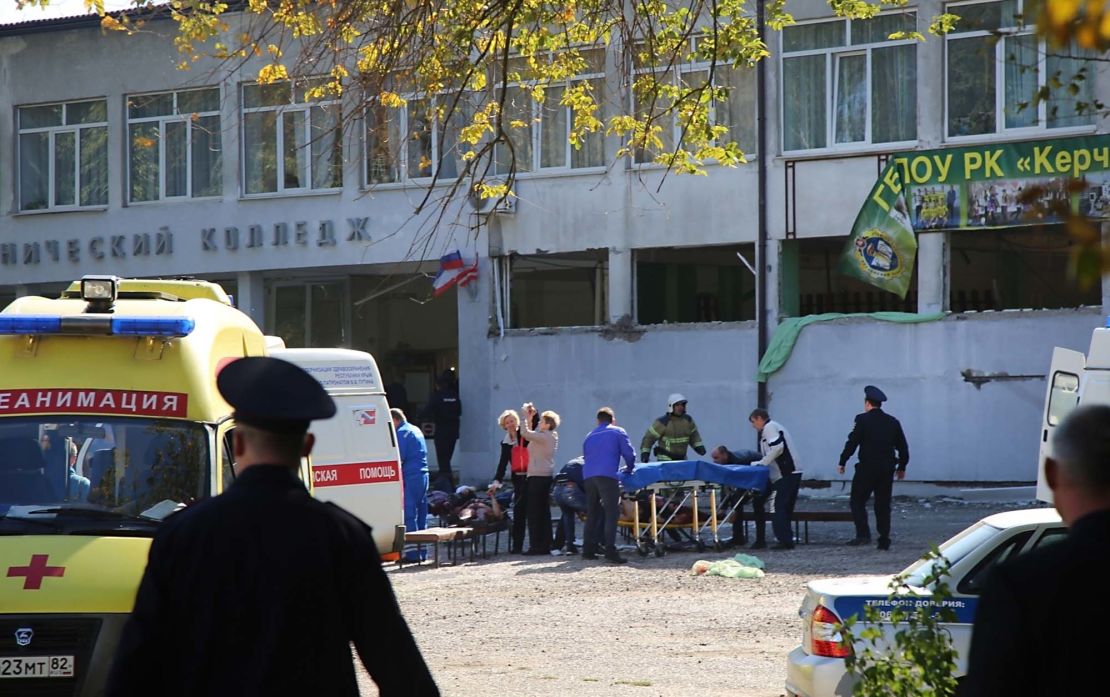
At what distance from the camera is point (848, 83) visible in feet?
82.5

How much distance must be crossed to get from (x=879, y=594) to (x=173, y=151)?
82.0 feet

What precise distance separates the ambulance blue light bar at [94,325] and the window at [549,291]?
19366 mm

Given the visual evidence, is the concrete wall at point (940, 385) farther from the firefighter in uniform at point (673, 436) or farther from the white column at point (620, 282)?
the firefighter in uniform at point (673, 436)

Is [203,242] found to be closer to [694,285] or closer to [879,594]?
[694,285]

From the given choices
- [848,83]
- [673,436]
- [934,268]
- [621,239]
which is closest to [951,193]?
[934,268]

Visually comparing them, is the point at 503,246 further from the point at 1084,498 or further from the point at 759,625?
the point at 1084,498

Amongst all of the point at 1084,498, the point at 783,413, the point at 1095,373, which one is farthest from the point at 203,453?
the point at 783,413

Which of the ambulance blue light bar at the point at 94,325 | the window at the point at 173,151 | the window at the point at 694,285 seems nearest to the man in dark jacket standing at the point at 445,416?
the window at the point at 694,285

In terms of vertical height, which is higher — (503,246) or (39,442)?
(503,246)

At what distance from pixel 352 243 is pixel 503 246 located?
119 inches

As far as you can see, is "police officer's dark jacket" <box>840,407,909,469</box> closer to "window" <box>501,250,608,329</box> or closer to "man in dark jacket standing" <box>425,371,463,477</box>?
"window" <box>501,250,608,329</box>

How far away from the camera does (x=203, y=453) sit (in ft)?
27.7

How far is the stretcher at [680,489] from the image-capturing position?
18.5m

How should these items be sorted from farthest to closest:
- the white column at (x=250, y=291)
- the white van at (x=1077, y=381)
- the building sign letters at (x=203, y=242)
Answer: the white column at (x=250, y=291) < the building sign letters at (x=203, y=242) < the white van at (x=1077, y=381)
